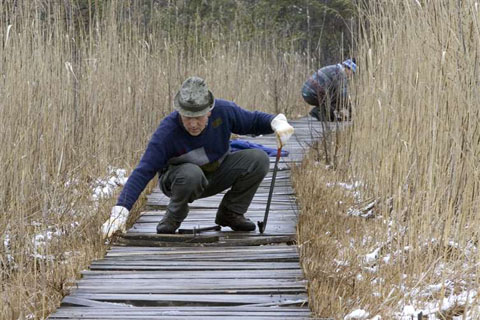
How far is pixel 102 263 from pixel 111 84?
2.70 metres

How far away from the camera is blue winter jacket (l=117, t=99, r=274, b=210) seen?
4.74 m

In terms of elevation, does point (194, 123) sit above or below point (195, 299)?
above

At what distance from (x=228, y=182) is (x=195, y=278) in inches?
52.4

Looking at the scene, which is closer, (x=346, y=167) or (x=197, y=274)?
(x=197, y=274)

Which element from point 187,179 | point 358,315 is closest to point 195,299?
point 358,315

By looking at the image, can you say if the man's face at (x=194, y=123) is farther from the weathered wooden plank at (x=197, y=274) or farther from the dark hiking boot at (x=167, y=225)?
the weathered wooden plank at (x=197, y=274)

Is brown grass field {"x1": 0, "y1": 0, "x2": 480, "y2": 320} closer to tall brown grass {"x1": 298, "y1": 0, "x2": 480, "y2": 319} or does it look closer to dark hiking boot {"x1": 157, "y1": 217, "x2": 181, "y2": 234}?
tall brown grass {"x1": 298, "y1": 0, "x2": 480, "y2": 319}

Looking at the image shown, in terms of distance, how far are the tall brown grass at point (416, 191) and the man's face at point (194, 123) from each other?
807mm

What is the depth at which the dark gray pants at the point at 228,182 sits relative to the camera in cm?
492

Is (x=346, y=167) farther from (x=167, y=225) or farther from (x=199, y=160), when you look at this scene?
(x=167, y=225)

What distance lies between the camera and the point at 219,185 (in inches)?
205

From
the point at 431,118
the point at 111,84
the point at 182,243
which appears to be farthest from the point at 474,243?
the point at 111,84

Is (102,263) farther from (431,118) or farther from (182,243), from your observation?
(431,118)

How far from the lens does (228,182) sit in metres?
5.18
